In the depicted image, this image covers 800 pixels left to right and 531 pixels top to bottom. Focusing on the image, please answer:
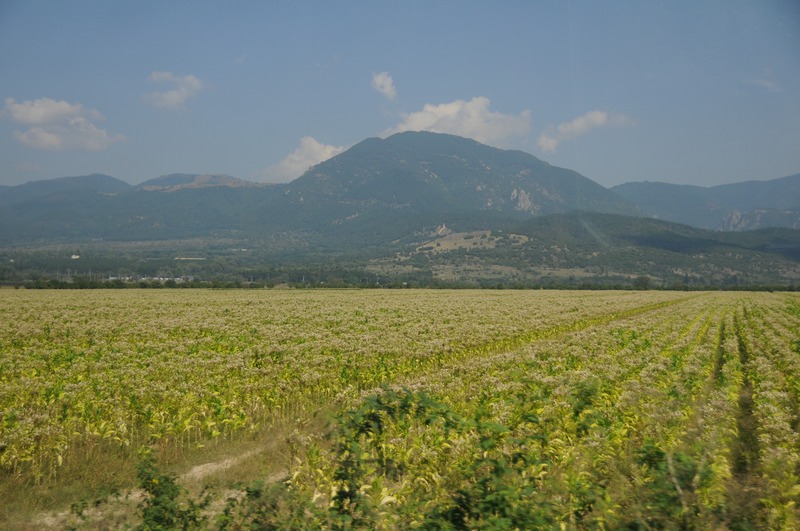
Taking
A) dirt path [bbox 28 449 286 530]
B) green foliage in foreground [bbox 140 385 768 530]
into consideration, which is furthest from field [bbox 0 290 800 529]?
dirt path [bbox 28 449 286 530]

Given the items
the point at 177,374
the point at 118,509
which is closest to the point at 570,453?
the point at 118,509

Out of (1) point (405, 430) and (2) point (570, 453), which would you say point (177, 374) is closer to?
(1) point (405, 430)

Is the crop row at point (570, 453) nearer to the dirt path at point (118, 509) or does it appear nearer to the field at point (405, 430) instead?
the field at point (405, 430)

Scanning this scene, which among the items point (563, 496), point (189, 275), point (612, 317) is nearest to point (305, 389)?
point (563, 496)

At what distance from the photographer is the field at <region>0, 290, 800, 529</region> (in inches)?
200

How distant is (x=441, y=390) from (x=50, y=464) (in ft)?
26.5

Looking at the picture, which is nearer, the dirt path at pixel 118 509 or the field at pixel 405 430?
the field at pixel 405 430

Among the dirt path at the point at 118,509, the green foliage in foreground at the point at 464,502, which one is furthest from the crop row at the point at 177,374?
the green foliage in foreground at the point at 464,502

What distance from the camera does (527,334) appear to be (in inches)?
1049

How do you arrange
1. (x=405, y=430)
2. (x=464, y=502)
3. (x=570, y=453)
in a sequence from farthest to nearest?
(x=405, y=430) → (x=570, y=453) → (x=464, y=502)

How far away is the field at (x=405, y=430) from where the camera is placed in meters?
5.08

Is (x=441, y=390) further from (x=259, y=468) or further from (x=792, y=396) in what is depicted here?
(x=792, y=396)

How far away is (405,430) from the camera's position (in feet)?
29.5

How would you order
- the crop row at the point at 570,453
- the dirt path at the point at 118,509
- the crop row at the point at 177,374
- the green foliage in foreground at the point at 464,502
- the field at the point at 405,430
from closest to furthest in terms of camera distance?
the green foliage in foreground at the point at 464,502, the crop row at the point at 570,453, the field at the point at 405,430, the dirt path at the point at 118,509, the crop row at the point at 177,374
